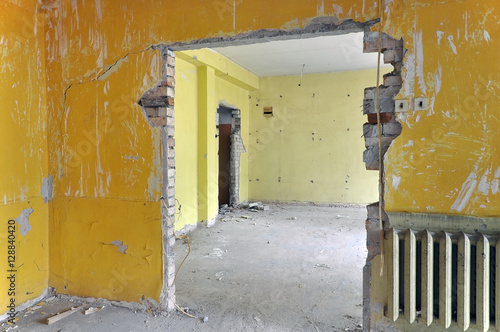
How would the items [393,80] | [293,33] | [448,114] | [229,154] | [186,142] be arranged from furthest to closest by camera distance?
1. [229,154]
2. [186,142]
3. [293,33]
4. [393,80]
5. [448,114]

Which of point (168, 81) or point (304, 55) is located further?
point (304, 55)

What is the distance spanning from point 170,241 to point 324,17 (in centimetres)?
195

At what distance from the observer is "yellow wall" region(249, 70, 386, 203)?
7.36m

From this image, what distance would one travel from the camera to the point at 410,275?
2002 millimetres

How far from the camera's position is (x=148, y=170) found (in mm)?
2623

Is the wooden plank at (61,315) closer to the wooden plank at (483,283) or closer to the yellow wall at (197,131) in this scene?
the yellow wall at (197,131)

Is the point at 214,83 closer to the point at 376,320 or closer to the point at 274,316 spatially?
the point at 274,316

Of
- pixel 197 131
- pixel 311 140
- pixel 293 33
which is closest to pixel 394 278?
pixel 293 33

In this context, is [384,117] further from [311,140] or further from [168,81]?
[311,140]

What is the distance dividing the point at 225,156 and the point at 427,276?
19.7 feet

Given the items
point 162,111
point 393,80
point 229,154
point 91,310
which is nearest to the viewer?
point 393,80

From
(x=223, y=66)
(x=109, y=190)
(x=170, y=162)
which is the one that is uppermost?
(x=223, y=66)

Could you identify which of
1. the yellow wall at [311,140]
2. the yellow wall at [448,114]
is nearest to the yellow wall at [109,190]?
the yellow wall at [448,114]

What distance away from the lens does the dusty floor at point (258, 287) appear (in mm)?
2516
